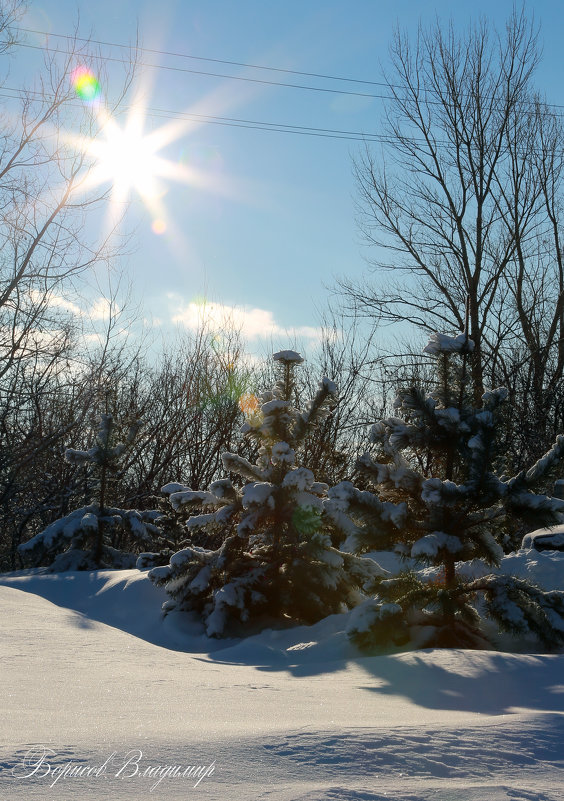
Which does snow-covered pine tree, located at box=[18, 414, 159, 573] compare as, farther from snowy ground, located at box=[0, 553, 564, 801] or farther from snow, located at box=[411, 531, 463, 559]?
snow, located at box=[411, 531, 463, 559]

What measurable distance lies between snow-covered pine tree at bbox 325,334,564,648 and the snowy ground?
664 mm

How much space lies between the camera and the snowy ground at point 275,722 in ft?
7.43

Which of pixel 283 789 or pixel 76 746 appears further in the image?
pixel 76 746

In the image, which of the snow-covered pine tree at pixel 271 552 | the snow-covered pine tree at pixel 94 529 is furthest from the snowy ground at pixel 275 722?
the snow-covered pine tree at pixel 94 529

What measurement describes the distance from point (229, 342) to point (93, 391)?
4411 mm

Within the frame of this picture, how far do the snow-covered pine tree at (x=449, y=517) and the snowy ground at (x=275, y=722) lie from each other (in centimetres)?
66

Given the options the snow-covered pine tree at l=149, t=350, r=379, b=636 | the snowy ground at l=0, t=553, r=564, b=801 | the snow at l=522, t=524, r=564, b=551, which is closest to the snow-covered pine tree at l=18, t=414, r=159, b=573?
the snow-covered pine tree at l=149, t=350, r=379, b=636

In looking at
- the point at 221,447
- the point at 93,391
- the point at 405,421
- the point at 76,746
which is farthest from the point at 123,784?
the point at 221,447

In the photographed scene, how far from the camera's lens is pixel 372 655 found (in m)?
5.93

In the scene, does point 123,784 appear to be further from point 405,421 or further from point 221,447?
point 221,447

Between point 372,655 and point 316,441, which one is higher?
point 316,441

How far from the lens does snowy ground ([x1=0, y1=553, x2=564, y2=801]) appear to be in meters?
2.27

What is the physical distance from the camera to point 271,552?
8.21 metres

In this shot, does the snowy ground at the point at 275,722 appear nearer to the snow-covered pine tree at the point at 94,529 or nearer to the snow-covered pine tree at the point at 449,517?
the snow-covered pine tree at the point at 449,517
